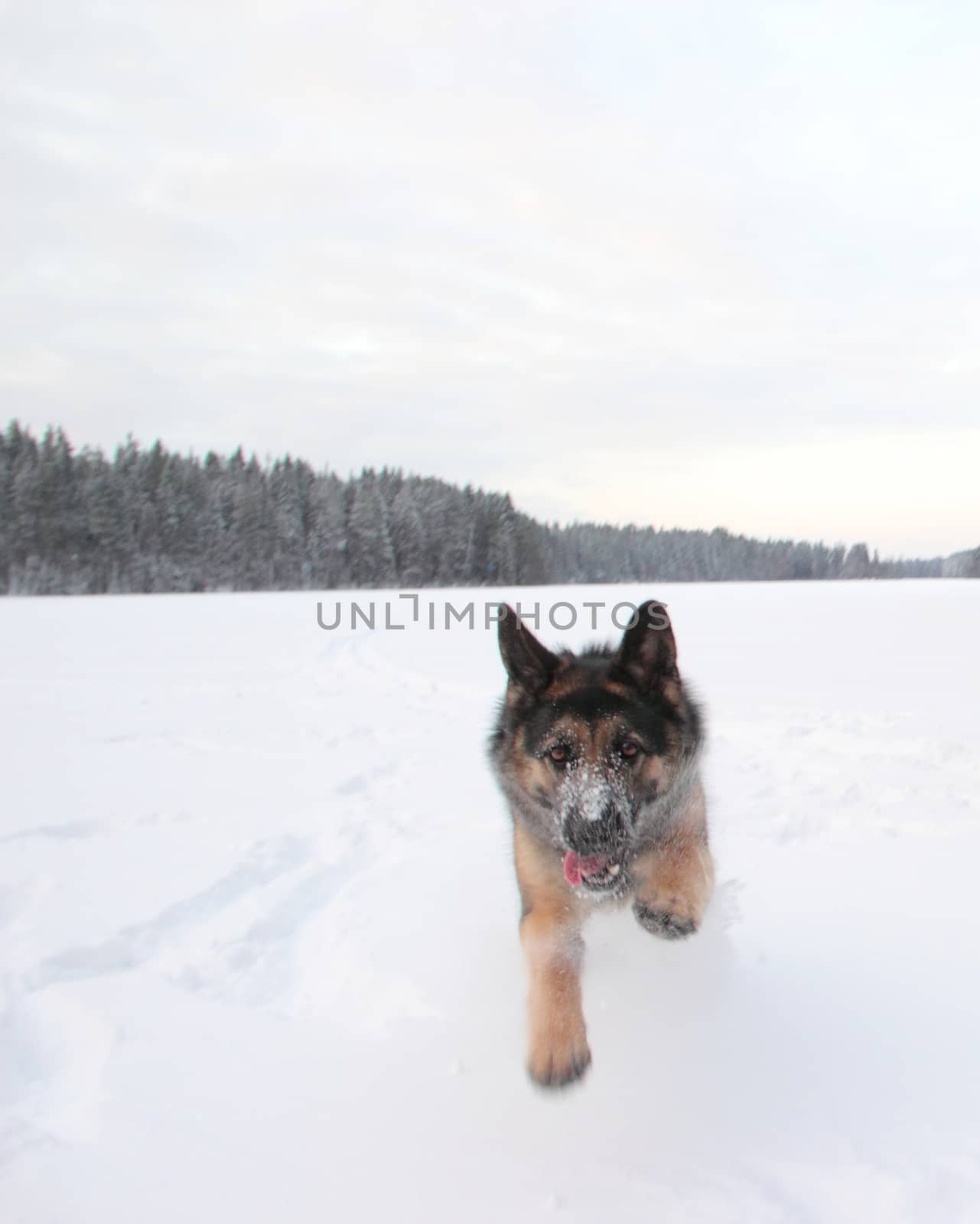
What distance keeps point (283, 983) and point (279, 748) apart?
488 cm

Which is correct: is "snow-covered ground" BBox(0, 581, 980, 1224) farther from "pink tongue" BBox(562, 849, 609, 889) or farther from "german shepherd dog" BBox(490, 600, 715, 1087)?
"pink tongue" BBox(562, 849, 609, 889)

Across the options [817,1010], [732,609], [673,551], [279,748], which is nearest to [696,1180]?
[817,1010]

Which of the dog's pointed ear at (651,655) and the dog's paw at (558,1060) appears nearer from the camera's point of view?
the dog's paw at (558,1060)

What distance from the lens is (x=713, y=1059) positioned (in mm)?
2566

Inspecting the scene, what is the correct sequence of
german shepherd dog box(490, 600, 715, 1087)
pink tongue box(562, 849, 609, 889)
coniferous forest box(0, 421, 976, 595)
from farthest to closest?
coniferous forest box(0, 421, 976, 595), pink tongue box(562, 849, 609, 889), german shepherd dog box(490, 600, 715, 1087)

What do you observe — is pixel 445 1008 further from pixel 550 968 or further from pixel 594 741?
pixel 594 741

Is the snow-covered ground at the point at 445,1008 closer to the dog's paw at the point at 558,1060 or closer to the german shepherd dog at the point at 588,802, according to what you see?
the dog's paw at the point at 558,1060

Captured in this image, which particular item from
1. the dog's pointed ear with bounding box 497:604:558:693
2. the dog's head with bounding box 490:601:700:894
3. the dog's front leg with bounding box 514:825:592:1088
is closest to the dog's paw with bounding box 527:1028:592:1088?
the dog's front leg with bounding box 514:825:592:1088

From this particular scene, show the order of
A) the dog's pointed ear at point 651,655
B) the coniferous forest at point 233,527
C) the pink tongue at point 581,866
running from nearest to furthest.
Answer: the pink tongue at point 581,866 → the dog's pointed ear at point 651,655 → the coniferous forest at point 233,527

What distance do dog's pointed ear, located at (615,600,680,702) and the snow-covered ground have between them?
1142 millimetres

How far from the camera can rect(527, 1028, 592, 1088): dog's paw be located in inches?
95.0

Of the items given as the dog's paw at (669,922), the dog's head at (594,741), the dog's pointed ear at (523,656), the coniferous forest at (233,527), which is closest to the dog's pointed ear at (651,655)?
the dog's head at (594,741)

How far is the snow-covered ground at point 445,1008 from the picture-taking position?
2.11 metres

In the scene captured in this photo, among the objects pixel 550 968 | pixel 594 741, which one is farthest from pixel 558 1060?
pixel 594 741
